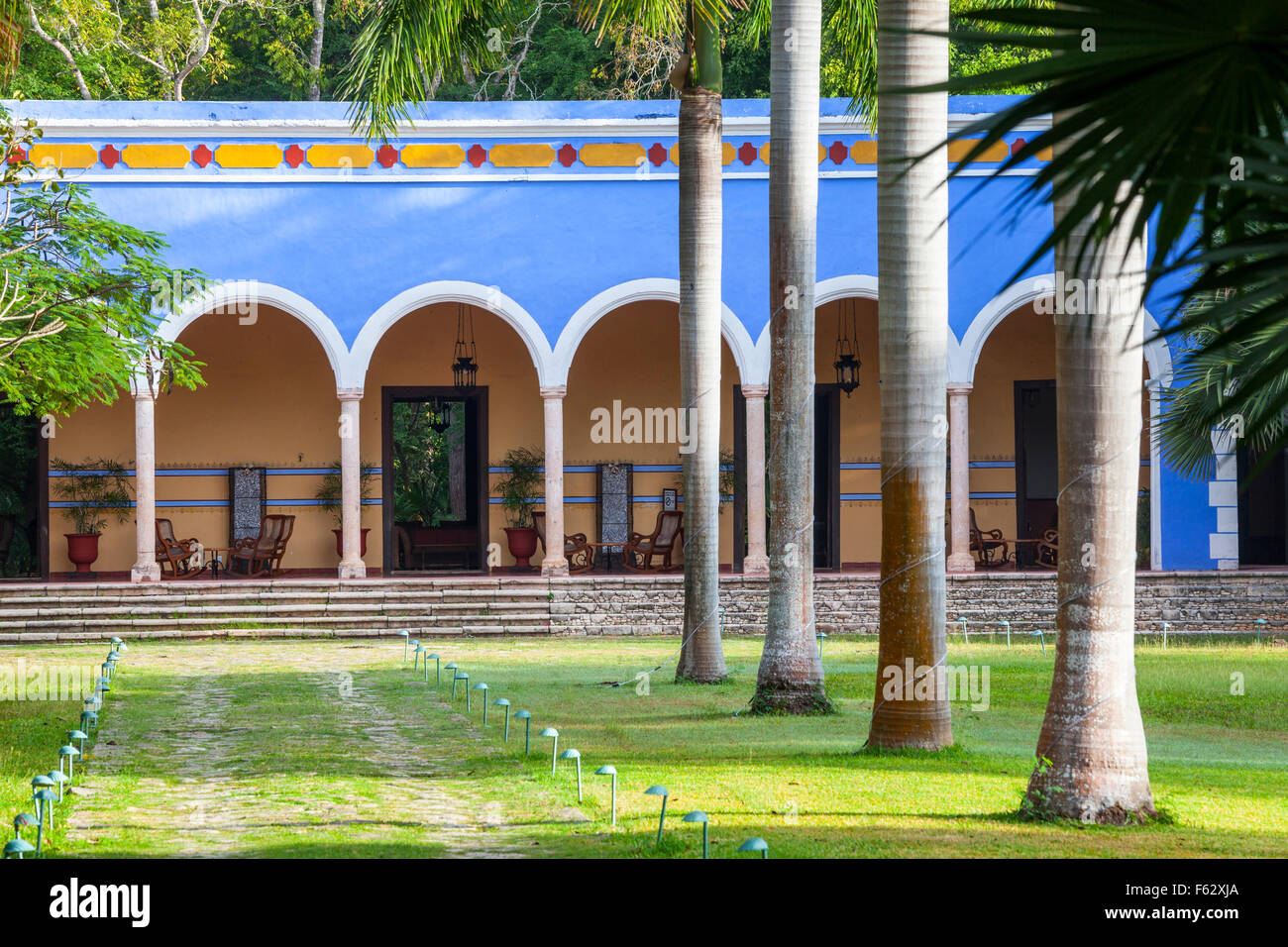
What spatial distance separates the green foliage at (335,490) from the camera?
70.5 ft

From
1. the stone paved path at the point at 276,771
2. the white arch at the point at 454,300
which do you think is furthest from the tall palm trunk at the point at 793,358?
the white arch at the point at 454,300

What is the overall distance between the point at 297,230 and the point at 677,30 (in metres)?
8.26

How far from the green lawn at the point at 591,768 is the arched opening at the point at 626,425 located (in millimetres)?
7659

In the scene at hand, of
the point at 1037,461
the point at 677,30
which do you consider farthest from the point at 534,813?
the point at 1037,461

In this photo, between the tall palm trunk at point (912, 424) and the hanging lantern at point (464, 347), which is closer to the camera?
the tall palm trunk at point (912, 424)

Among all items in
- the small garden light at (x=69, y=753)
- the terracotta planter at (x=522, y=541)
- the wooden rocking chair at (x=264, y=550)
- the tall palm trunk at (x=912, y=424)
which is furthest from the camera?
the terracotta planter at (x=522, y=541)

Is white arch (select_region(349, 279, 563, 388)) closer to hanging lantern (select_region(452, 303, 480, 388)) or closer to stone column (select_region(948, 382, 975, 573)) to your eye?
hanging lantern (select_region(452, 303, 480, 388))

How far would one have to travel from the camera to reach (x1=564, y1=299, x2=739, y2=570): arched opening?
2161cm

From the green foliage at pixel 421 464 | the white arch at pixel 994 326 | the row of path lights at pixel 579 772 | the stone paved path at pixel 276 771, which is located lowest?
the stone paved path at pixel 276 771

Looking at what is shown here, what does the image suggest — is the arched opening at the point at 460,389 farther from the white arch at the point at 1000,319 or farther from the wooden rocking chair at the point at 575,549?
the white arch at the point at 1000,319

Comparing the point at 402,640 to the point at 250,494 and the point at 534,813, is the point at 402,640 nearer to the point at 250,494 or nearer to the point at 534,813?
the point at 250,494

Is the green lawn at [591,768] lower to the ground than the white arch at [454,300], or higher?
lower

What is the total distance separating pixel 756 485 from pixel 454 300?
4.86 meters

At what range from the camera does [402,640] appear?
16.7 meters
